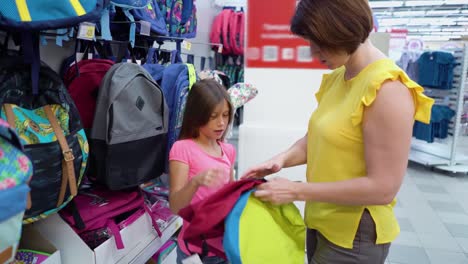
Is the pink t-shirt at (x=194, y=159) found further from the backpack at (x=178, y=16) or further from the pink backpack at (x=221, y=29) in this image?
the pink backpack at (x=221, y=29)

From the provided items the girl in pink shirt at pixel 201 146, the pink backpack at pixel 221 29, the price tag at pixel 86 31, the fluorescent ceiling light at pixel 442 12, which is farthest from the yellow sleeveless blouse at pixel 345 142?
the fluorescent ceiling light at pixel 442 12

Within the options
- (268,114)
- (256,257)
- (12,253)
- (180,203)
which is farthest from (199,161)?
(268,114)

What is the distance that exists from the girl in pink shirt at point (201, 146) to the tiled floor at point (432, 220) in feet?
6.65

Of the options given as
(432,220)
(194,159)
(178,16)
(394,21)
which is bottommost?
(432,220)

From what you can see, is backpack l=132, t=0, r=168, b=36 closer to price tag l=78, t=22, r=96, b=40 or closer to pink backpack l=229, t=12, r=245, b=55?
price tag l=78, t=22, r=96, b=40

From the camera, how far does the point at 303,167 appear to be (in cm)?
236

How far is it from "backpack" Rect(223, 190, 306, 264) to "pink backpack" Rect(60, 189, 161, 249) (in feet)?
2.16

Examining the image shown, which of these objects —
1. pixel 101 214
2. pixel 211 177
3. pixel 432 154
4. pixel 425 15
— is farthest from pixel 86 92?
pixel 425 15

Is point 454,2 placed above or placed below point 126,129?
above

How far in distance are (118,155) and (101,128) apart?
0.41 feet

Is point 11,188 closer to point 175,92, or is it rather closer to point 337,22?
point 337,22

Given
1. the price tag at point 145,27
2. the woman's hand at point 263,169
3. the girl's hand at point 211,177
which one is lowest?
the woman's hand at point 263,169

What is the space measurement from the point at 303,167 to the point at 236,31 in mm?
2640

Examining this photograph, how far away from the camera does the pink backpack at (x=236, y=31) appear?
4.43 m
